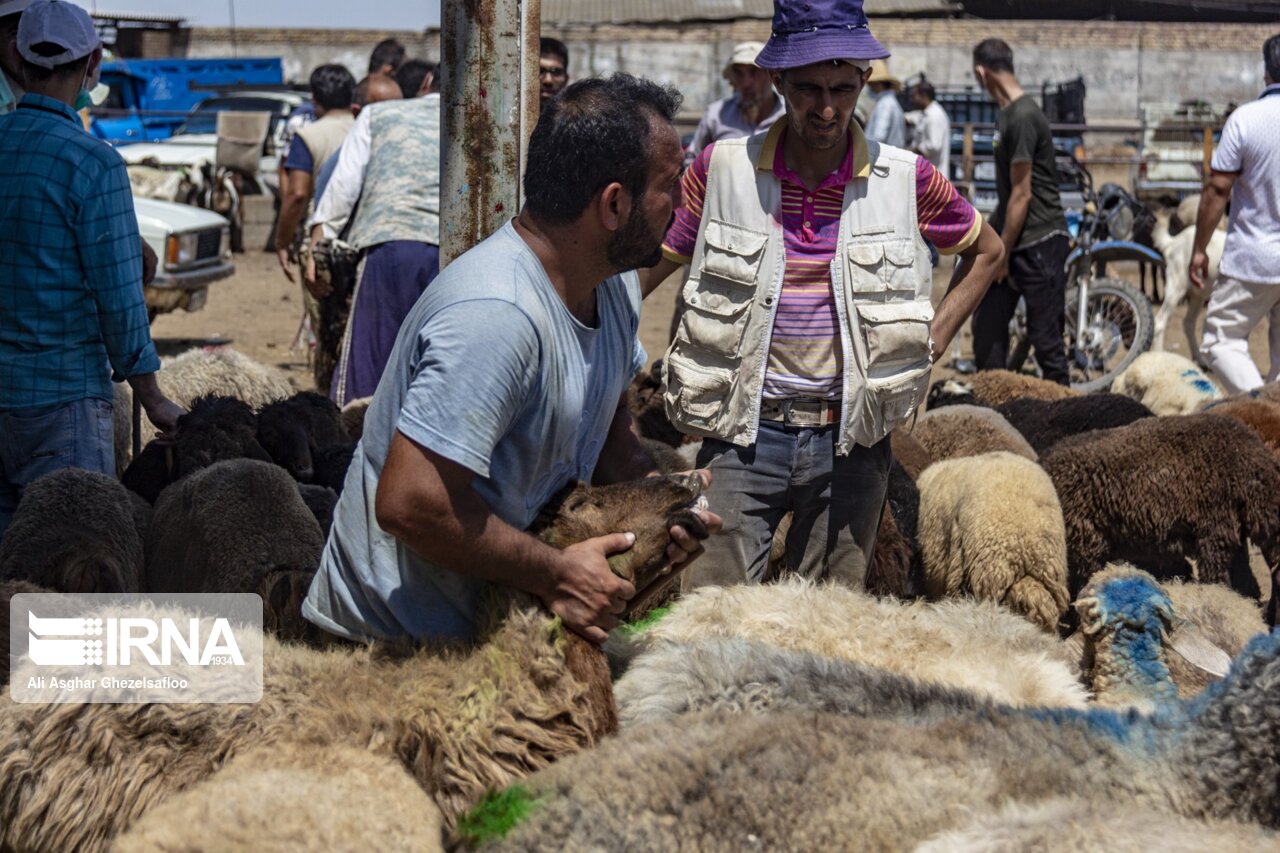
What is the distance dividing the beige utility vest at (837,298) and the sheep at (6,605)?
5.93 feet

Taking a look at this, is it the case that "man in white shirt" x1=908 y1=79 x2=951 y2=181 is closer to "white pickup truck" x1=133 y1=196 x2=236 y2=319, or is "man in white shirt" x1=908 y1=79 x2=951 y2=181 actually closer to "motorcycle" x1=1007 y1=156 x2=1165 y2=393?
"motorcycle" x1=1007 y1=156 x2=1165 y2=393

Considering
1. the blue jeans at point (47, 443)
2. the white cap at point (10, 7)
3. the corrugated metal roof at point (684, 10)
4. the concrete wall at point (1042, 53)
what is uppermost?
the corrugated metal roof at point (684, 10)

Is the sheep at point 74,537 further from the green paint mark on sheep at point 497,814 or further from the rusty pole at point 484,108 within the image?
the green paint mark on sheep at point 497,814

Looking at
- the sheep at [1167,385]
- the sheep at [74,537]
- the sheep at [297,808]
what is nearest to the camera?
the sheep at [297,808]

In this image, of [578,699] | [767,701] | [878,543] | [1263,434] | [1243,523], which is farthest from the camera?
[1263,434]

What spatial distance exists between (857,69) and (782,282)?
2.03ft

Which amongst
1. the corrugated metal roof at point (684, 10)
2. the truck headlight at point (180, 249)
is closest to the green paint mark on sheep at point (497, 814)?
the truck headlight at point (180, 249)

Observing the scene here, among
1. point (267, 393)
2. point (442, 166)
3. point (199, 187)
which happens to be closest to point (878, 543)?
point (442, 166)

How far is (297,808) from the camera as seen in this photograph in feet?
7.44

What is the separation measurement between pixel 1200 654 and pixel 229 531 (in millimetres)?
2691

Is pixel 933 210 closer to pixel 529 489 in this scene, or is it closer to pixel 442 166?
pixel 442 166

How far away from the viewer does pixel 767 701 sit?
279 centimetres

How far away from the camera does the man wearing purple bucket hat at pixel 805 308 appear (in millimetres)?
3828

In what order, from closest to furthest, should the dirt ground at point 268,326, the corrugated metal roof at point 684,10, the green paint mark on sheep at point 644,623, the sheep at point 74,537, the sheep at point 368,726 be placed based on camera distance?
the sheep at point 368,726 < the green paint mark on sheep at point 644,623 < the sheep at point 74,537 < the dirt ground at point 268,326 < the corrugated metal roof at point 684,10
